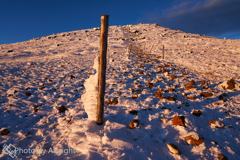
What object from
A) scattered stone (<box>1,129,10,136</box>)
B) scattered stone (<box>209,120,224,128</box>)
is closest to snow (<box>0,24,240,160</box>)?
scattered stone (<box>209,120,224,128</box>)

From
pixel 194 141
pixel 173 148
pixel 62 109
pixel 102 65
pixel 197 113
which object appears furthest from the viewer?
pixel 62 109

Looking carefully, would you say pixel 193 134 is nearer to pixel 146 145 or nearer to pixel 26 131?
pixel 146 145

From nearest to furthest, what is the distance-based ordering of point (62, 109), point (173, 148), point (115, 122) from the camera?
point (173, 148), point (115, 122), point (62, 109)

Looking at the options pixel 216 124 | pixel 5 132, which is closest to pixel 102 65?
pixel 5 132

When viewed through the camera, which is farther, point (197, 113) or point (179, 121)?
point (197, 113)

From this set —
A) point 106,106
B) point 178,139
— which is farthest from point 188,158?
point 106,106

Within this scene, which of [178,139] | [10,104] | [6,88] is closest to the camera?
[178,139]

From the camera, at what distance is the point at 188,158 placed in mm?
2539

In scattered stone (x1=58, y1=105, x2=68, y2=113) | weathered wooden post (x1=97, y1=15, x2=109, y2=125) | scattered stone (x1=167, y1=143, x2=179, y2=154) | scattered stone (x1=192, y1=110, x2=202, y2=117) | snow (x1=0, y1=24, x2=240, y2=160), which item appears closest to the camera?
scattered stone (x1=167, y1=143, x2=179, y2=154)

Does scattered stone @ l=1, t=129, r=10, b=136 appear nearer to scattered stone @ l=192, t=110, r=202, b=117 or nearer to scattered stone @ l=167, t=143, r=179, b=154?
scattered stone @ l=167, t=143, r=179, b=154

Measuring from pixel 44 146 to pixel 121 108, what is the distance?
2.66 metres

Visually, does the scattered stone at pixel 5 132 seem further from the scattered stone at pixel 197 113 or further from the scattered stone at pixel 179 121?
the scattered stone at pixel 197 113

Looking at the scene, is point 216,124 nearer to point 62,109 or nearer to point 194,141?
point 194,141

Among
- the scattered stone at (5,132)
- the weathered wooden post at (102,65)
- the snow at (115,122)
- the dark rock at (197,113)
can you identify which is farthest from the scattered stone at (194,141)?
the scattered stone at (5,132)
